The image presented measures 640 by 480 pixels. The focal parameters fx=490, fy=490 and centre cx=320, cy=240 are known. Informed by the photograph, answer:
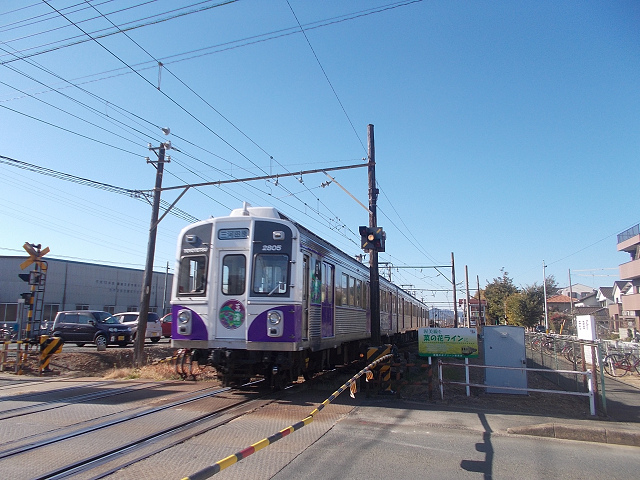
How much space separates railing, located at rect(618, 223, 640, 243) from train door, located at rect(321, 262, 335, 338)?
3180 centimetres

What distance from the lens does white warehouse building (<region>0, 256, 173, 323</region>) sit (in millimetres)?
39375

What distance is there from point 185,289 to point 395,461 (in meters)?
5.71

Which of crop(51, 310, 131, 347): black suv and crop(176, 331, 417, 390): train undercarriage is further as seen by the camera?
crop(51, 310, 131, 347): black suv

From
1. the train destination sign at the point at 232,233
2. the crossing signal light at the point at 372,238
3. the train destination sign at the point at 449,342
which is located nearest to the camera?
the train destination sign at the point at 232,233

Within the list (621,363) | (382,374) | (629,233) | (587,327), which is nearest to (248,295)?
(382,374)

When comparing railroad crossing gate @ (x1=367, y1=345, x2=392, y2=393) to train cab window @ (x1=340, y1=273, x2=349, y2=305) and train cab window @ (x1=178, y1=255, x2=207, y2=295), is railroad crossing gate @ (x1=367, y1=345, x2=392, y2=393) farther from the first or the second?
train cab window @ (x1=178, y1=255, x2=207, y2=295)

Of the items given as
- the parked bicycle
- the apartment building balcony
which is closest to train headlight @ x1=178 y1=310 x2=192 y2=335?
the parked bicycle

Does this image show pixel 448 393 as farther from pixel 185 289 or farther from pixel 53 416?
pixel 53 416

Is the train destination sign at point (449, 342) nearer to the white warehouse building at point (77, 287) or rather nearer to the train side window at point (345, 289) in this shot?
the train side window at point (345, 289)

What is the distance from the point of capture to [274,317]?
902 cm

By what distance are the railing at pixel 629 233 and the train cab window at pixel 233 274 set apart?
114 ft

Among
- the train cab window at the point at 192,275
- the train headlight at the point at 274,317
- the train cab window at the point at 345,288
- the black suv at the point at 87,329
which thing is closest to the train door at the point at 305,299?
the train headlight at the point at 274,317

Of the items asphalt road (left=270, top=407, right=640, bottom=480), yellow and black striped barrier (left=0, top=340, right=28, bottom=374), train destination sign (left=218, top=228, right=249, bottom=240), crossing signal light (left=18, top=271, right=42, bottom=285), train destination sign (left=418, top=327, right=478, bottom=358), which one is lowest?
asphalt road (left=270, top=407, right=640, bottom=480)

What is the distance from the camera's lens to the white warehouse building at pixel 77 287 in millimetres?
39375
